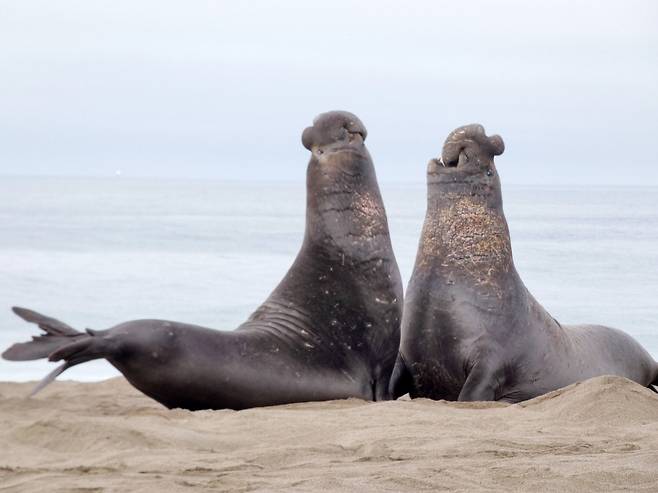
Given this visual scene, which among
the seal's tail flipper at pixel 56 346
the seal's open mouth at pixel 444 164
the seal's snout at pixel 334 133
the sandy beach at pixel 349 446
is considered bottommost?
the sandy beach at pixel 349 446

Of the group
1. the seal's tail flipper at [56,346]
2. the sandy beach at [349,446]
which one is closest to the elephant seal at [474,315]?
the sandy beach at [349,446]

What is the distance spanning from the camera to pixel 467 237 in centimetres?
716

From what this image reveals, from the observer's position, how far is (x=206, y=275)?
Answer: 1953 centimetres

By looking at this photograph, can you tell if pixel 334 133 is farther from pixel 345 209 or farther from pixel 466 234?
pixel 466 234

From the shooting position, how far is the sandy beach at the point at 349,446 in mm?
3779

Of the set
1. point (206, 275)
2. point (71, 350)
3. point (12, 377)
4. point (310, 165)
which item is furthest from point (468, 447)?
point (206, 275)

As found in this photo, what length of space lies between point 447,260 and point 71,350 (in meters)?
2.37

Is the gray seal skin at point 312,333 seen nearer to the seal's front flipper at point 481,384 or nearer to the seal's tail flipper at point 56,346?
the seal's tail flipper at point 56,346

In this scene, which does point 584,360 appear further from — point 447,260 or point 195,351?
point 195,351

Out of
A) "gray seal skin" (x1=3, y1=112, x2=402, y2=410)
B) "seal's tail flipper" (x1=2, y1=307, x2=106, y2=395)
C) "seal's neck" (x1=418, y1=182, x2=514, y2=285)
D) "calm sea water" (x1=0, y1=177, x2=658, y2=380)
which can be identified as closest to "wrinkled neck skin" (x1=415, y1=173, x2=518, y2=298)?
"seal's neck" (x1=418, y1=182, x2=514, y2=285)

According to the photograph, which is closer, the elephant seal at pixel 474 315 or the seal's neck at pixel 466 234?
the elephant seal at pixel 474 315

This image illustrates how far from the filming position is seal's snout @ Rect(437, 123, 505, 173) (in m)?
7.25

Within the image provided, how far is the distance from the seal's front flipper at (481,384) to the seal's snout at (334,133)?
1571mm

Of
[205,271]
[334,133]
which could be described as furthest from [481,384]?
[205,271]
